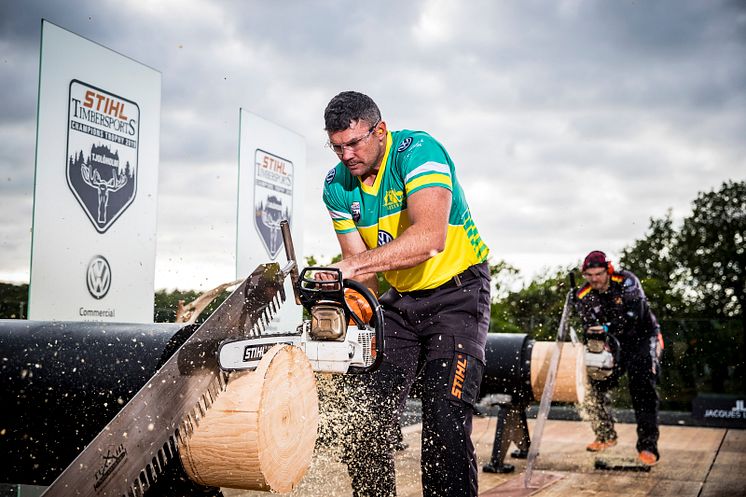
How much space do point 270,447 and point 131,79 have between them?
3.98 metres

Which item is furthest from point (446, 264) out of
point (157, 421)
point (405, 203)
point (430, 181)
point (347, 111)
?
point (157, 421)

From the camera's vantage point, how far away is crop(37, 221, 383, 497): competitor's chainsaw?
2336 millimetres

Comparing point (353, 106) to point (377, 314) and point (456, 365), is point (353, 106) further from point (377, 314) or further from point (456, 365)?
point (456, 365)

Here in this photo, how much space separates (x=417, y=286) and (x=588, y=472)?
3.64 metres

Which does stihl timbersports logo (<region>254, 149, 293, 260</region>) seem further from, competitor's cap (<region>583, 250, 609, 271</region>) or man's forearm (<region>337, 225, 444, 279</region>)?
man's forearm (<region>337, 225, 444, 279</region>)

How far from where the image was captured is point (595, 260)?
6.75 meters

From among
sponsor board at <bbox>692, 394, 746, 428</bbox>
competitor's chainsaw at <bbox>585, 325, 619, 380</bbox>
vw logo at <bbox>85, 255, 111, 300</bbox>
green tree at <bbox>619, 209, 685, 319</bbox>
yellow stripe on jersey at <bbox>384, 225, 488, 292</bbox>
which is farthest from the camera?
green tree at <bbox>619, 209, 685, 319</bbox>

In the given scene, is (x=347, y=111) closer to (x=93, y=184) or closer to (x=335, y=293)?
(x=335, y=293)

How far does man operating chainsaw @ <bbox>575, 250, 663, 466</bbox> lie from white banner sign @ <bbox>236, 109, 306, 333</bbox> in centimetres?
296

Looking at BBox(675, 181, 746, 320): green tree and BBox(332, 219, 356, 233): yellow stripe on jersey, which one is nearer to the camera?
BBox(332, 219, 356, 233): yellow stripe on jersey

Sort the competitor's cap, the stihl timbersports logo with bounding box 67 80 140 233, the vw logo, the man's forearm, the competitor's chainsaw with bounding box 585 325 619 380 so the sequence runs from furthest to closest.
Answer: the competitor's cap → the competitor's chainsaw with bounding box 585 325 619 380 → the vw logo → the stihl timbersports logo with bounding box 67 80 140 233 → the man's forearm

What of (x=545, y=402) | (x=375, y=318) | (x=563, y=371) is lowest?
(x=545, y=402)

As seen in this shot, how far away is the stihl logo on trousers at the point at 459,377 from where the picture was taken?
9.86 ft

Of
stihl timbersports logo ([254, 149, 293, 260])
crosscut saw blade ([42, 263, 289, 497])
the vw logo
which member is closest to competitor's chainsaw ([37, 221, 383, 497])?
crosscut saw blade ([42, 263, 289, 497])
